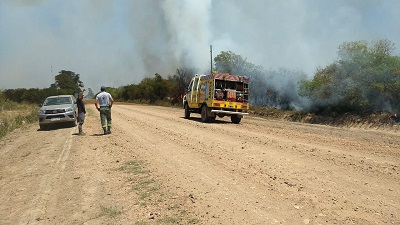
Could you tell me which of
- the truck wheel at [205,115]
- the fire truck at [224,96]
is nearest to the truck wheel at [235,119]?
the fire truck at [224,96]

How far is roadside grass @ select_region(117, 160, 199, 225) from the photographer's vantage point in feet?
16.6

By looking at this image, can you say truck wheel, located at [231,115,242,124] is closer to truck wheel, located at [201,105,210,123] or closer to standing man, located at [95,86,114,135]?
truck wheel, located at [201,105,210,123]

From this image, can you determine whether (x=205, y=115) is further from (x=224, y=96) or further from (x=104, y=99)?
(x=104, y=99)

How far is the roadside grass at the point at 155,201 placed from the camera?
505 cm

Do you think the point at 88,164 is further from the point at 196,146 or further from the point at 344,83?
the point at 344,83

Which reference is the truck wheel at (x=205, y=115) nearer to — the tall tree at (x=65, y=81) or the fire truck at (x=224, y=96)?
the fire truck at (x=224, y=96)

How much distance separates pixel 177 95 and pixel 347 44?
33794 millimetres

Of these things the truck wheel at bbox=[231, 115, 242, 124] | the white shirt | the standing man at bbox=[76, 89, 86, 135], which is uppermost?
the white shirt

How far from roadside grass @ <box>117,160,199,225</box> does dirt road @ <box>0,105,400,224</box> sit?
16 millimetres

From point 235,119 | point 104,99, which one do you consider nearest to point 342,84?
point 235,119

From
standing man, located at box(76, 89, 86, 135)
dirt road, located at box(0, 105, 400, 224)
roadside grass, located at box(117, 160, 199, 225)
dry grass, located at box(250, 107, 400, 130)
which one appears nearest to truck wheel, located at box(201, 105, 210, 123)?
standing man, located at box(76, 89, 86, 135)

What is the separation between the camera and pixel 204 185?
6.52m

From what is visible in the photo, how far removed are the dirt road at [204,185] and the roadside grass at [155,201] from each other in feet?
0.05

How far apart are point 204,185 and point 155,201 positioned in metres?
1.03
